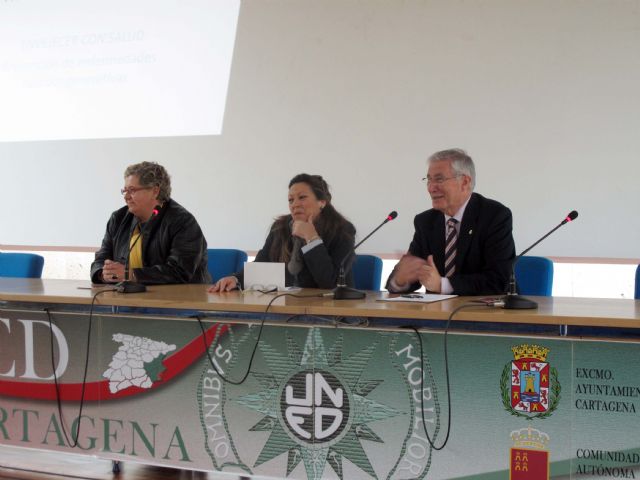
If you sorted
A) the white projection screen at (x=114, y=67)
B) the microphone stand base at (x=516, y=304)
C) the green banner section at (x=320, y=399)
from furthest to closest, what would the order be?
the white projection screen at (x=114, y=67), the microphone stand base at (x=516, y=304), the green banner section at (x=320, y=399)

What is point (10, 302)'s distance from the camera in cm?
286

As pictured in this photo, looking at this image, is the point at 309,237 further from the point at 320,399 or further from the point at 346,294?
the point at 320,399

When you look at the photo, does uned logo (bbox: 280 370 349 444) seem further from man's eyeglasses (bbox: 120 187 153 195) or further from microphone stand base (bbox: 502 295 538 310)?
man's eyeglasses (bbox: 120 187 153 195)

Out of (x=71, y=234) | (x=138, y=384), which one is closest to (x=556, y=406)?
(x=138, y=384)

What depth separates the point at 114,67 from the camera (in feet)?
15.4

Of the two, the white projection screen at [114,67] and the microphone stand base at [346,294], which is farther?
the white projection screen at [114,67]

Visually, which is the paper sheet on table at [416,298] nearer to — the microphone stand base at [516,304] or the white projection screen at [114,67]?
the microphone stand base at [516,304]

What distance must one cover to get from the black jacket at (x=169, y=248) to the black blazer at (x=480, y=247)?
0.94 m

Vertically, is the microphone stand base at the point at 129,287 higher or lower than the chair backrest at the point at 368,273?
lower

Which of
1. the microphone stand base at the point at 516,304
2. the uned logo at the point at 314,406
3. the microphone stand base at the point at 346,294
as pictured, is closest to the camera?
the microphone stand base at the point at 516,304

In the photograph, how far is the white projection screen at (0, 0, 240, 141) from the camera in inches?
177

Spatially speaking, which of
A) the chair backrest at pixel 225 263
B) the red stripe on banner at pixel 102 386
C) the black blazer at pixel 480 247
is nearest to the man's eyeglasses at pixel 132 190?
the chair backrest at pixel 225 263

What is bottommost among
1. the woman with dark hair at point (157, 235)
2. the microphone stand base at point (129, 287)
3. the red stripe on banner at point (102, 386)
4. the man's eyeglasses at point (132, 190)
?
the red stripe on banner at point (102, 386)

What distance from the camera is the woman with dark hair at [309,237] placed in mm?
3021
